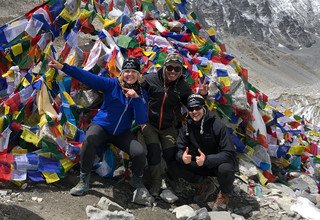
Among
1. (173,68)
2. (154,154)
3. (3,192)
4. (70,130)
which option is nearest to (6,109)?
(70,130)

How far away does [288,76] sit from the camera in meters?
93.8

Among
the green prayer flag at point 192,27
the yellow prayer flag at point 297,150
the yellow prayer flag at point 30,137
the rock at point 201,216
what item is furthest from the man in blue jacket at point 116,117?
the yellow prayer flag at point 297,150

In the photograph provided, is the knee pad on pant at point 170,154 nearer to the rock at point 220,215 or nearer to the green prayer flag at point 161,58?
the rock at point 220,215

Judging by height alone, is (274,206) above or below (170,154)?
below

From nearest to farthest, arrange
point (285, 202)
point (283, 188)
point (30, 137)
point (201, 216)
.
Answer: point (201, 216), point (30, 137), point (285, 202), point (283, 188)

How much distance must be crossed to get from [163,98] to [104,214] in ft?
6.01

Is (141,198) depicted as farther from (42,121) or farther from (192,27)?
(192,27)

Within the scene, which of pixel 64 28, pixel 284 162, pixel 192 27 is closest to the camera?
pixel 64 28

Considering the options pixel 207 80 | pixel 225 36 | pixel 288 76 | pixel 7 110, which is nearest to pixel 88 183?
pixel 7 110

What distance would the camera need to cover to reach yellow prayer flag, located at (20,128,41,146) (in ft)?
19.7

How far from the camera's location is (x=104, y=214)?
15.6 feet

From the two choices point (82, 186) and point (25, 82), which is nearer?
point (82, 186)

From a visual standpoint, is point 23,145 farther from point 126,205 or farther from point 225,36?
point 225,36

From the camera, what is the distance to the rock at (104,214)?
4.72 meters
